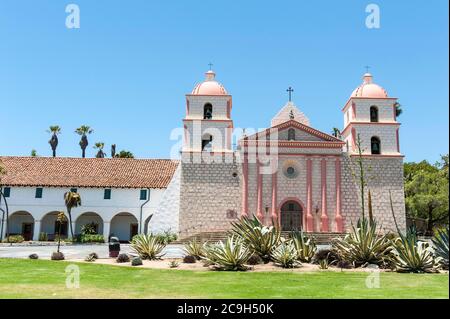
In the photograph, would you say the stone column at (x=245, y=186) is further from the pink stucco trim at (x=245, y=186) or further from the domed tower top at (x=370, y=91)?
the domed tower top at (x=370, y=91)

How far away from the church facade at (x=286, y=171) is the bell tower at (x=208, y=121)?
8 cm

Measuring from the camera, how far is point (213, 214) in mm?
31812

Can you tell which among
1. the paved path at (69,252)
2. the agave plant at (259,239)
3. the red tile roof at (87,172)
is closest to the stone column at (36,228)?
the red tile roof at (87,172)

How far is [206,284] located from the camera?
1130 centimetres

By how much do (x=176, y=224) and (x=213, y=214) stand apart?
288 centimetres

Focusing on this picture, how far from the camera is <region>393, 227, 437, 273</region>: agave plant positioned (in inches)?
539

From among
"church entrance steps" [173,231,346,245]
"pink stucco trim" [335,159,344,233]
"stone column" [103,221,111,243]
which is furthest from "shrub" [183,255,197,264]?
"stone column" [103,221,111,243]

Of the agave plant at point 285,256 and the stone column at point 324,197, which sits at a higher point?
the stone column at point 324,197

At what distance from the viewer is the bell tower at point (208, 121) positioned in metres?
32.9

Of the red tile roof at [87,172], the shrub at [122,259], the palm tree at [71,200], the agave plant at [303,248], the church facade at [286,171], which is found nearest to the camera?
the agave plant at [303,248]

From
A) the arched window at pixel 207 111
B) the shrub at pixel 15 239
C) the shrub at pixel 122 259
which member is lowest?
the shrub at pixel 15 239

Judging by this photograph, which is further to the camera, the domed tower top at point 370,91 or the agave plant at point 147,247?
the domed tower top at point 370,91

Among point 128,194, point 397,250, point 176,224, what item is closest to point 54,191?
point 128,194
